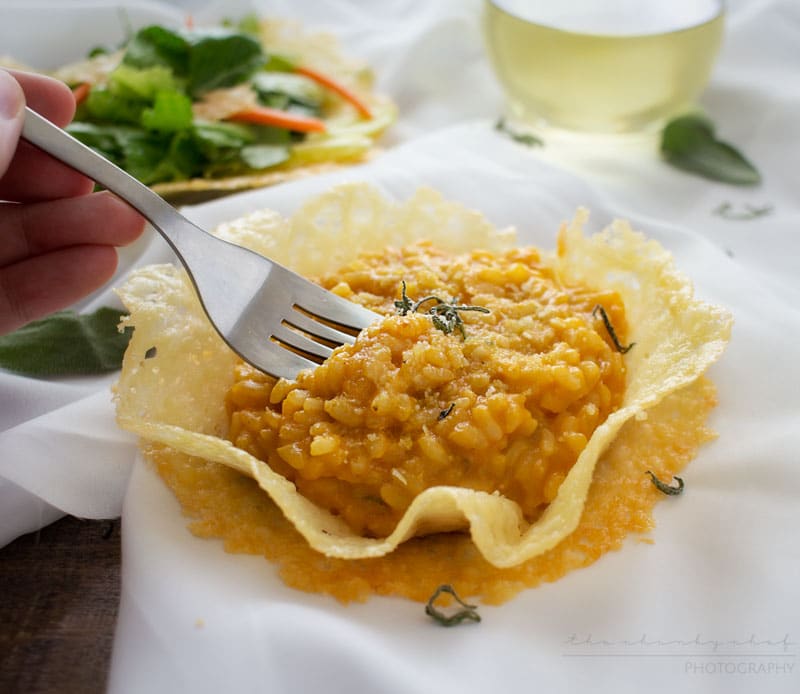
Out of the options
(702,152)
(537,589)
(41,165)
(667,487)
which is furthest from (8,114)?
(702,152)

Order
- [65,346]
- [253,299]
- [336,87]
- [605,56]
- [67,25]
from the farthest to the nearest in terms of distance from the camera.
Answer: [67,25] → [336,87] → [605,56] → [65,346] → [253,299]

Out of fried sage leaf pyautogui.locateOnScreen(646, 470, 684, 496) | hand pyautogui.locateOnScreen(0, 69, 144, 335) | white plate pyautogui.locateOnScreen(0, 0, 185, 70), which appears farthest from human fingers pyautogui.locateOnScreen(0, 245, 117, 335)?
white plate pyautogui.locateOnScreen(0, 0, 185, 70)

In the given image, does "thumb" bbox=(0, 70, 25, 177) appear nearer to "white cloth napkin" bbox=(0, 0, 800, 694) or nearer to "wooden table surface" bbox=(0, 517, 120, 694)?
"white cloth napkin" bbox=(0, 0, 800, 694)

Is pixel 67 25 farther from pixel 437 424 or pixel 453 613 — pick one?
pixel 453 613

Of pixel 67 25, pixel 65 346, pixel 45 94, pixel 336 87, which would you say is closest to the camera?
pixel 45 94

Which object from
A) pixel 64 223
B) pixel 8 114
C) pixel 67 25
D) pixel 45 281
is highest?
pixel 8 114

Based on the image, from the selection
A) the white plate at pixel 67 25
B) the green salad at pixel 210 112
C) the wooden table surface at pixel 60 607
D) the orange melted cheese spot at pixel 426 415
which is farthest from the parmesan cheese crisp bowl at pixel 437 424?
the white plate at pixel 67 25

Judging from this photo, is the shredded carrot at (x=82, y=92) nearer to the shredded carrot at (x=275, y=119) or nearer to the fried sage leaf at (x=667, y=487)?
the shredded carrot at (x=275, y=119)
